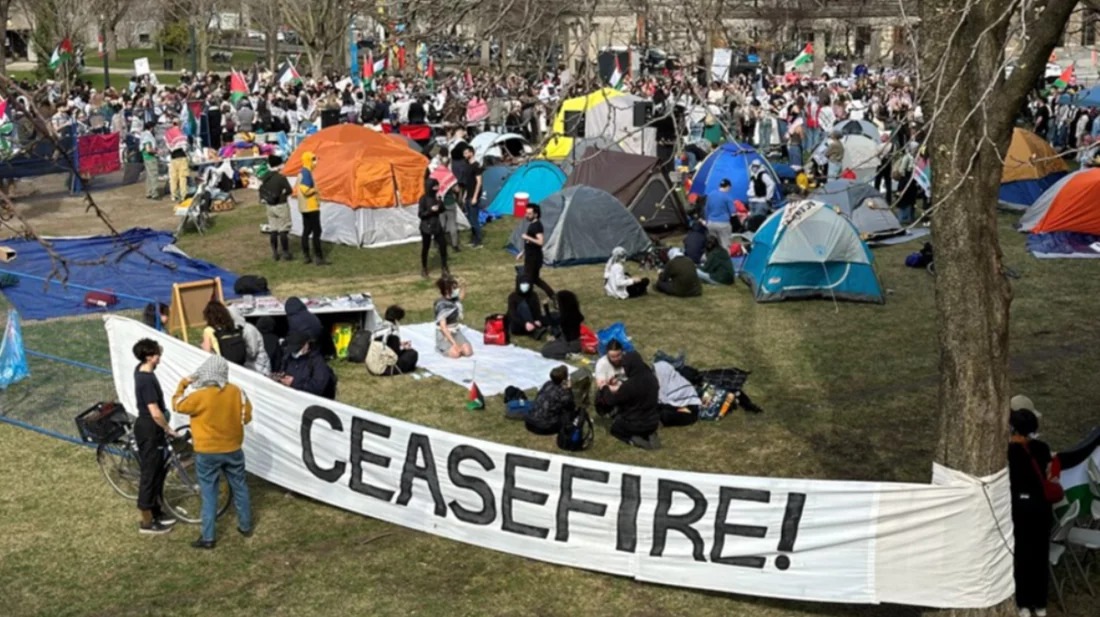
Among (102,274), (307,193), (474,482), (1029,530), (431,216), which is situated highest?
(307,193)

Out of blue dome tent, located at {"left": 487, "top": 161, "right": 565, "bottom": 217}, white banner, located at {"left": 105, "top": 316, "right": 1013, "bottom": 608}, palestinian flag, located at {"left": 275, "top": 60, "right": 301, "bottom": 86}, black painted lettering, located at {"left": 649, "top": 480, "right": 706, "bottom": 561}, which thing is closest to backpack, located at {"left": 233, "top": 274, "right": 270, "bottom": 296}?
white banner, located at {"left": 105, "top": 316, "right": 1013, "bottom": 608}

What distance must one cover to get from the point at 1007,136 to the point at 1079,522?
3.14 meters

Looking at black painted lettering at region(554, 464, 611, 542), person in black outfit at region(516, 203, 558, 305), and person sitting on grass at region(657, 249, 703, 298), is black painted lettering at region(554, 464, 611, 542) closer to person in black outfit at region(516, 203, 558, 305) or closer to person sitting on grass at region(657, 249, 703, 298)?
person in black outfit at region(516, 203, 558, 305)

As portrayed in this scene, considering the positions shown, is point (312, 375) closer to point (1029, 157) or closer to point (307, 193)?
point (307, 193)

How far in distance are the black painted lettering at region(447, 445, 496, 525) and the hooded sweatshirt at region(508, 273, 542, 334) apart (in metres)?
5.85

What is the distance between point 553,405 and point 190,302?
529 centimetres

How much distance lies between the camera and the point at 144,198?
25.3m

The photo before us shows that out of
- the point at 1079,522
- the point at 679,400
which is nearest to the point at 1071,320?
the point at 679,400

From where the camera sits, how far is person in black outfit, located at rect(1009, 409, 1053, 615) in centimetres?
830

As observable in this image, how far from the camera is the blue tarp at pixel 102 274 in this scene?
630 inches

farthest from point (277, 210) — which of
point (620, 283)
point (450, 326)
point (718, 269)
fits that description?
point (718, 269)

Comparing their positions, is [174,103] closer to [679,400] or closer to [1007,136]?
[679,400]

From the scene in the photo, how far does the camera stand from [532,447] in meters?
11.5

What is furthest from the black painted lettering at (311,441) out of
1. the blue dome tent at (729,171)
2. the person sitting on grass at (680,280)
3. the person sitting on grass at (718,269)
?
the blue dome tent at (729,171)
